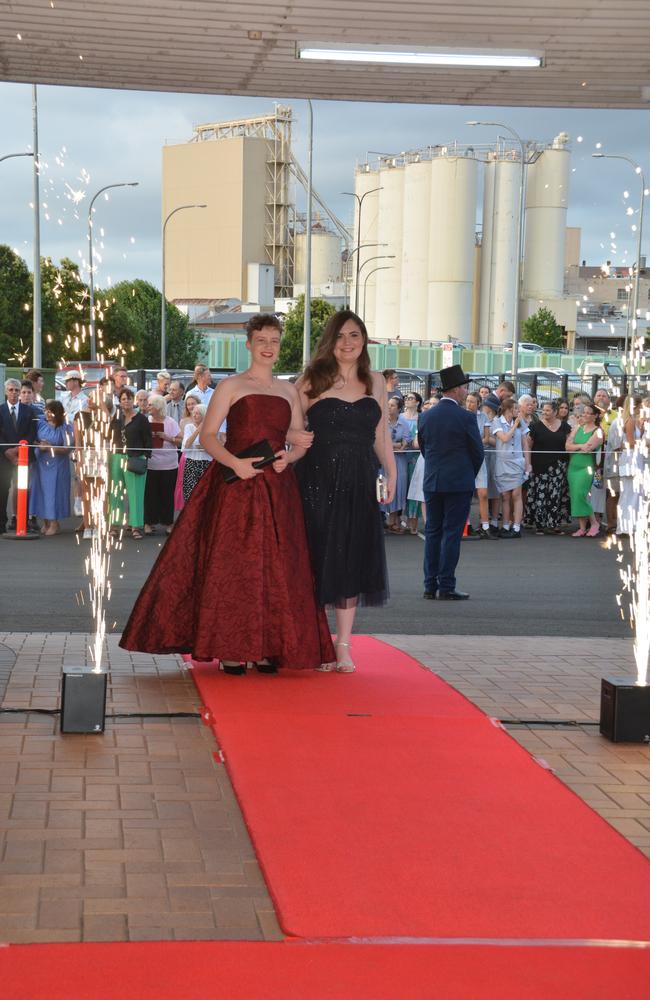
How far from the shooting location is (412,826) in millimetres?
4965

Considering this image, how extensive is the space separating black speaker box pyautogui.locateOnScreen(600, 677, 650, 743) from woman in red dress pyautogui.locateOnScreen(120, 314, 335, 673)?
1797 millimetres

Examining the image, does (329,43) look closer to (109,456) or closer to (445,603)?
(445,603)

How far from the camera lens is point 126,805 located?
523 centimetres

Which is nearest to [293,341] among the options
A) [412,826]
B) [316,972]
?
[412,826]

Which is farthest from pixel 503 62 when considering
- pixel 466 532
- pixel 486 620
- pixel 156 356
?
pixel 156 356

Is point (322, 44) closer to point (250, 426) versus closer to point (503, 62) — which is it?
point (503, 62)

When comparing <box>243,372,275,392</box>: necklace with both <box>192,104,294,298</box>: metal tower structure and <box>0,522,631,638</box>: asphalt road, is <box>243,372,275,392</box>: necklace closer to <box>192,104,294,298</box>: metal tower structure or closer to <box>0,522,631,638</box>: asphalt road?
<box>0,522,631,638</box>: asphalt road

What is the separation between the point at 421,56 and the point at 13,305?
4050 cm

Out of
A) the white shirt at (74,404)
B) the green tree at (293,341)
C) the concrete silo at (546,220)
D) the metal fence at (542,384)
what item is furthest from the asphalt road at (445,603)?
the concrete silo at (546,220)

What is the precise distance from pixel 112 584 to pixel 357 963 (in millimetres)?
9041

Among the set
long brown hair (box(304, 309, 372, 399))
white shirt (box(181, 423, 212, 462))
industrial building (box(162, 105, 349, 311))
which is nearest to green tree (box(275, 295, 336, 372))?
industrial building (box(162, 105, 349, 311))

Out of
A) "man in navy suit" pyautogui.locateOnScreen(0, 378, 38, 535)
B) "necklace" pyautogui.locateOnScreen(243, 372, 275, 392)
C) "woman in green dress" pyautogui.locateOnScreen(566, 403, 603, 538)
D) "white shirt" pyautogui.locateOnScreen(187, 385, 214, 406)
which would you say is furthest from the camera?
"woman in green dress" pyautogui.locateOnScreen(566, 403, 603, 538)

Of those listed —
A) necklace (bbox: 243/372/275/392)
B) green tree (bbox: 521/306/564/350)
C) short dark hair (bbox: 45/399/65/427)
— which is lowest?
short dark hair (bbox: 45/399/65/427)

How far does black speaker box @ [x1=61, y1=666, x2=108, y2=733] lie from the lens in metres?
6.26
